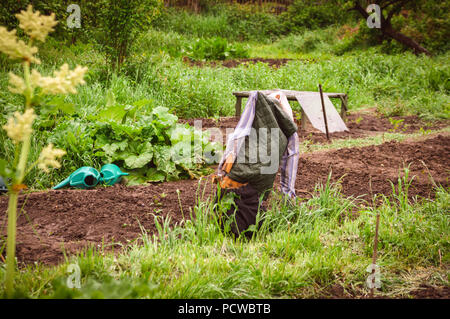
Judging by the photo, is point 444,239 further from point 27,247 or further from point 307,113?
point 307,113

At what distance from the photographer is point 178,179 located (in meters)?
4.28

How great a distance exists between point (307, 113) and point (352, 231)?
3901 millimetres

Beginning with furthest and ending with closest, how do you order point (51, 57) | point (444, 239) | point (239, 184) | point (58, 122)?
1. point (51, 57)
2. point (58, 122)
3. point (239, 184)
4. point (444, 239)

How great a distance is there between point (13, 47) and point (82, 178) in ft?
8.39

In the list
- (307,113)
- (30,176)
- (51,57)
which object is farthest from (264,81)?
(30,176)

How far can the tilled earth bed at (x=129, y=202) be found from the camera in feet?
8.90

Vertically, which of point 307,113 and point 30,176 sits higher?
point 307,113

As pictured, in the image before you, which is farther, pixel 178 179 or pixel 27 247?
pixel 178 179

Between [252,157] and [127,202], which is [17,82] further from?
[127,202]

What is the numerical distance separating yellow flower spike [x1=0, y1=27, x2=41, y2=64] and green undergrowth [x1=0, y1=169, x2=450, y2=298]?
0.88 m

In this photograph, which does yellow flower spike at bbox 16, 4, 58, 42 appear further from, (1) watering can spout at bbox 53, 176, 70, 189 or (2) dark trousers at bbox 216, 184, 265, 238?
(1) watering can spout at bbox 53, 176, 70, 189

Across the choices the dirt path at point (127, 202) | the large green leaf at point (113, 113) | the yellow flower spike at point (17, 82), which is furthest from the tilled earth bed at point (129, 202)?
the yellow flower spike at point (17, 82)
